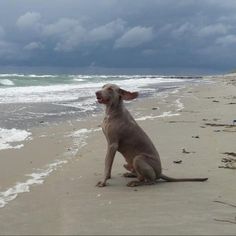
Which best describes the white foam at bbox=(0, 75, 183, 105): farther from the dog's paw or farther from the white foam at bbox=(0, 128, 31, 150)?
the dog's paw

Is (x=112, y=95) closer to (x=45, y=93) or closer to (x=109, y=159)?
(x=109, y=159)

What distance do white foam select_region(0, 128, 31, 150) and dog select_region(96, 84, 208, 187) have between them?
343 cm

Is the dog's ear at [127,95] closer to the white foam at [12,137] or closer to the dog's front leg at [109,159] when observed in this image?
the dog's front leg at [109,159]

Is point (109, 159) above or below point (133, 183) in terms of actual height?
above

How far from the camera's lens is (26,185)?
6793mm

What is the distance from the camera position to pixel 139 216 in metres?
5.23

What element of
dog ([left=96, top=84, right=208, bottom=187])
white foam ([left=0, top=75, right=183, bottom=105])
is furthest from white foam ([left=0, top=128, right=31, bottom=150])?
white foam ([left=0, top=75, right=183, bottom=105])

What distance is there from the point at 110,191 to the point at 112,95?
54.7 inches

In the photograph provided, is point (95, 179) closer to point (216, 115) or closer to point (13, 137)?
point (13, 137)

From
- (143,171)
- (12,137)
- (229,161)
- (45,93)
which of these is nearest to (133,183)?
(143,171)

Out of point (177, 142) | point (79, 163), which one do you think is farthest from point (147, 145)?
point (177, 142)

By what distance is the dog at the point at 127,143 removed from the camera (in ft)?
22.8

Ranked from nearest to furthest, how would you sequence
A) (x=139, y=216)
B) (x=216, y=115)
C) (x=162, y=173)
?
(x=139, y=216)
(x=162, y=173)
(x=216, y=115)

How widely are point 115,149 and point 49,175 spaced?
1.10 meters
